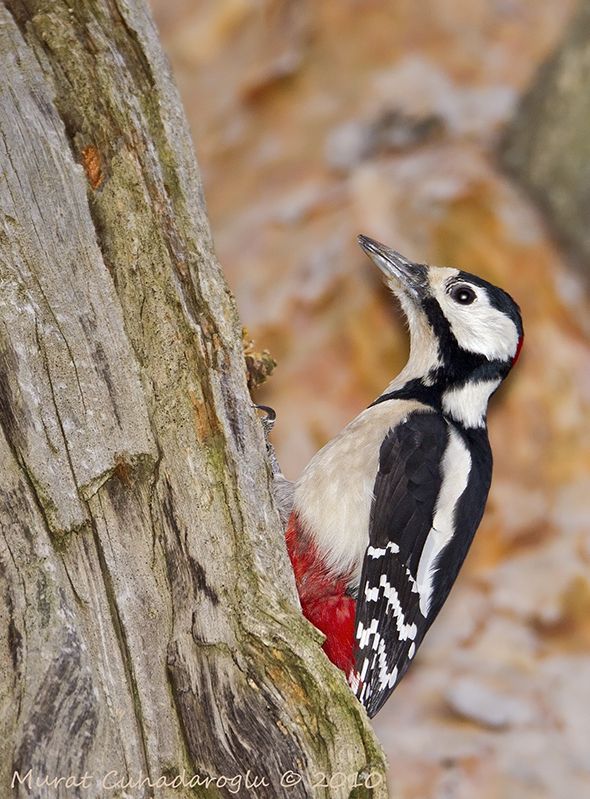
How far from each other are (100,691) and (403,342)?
3.21 meters

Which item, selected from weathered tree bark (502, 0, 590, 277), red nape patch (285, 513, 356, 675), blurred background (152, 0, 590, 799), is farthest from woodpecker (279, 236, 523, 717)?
weathered tree bark (502, 0, 590, 277)

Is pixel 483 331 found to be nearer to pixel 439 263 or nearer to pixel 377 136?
pixel 439 263

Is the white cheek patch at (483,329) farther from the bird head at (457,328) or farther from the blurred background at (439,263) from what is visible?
the blurred background at (439,263)

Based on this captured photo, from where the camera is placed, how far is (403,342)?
498 cm

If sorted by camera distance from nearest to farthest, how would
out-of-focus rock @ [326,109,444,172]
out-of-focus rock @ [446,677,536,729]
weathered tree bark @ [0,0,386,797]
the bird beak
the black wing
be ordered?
weathered tree bark @ [0,0,386,797]
the black wing
the bird beak
out-of-focus rock @ [446,677,536,729]
out-of-focus rock @ [326,109,444,172]

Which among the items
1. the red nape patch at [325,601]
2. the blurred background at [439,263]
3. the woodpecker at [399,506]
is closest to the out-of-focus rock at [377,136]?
the blurred background at [439,263]

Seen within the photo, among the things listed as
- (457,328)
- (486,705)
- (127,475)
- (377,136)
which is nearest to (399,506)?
(457,328)

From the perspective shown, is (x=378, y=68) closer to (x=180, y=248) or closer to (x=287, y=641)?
(x=180, y=248)

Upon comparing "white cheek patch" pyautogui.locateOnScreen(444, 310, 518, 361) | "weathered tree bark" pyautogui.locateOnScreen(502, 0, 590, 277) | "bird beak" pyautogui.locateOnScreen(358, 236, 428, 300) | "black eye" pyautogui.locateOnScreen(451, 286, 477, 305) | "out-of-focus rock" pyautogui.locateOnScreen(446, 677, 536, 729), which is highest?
"weathered tree bark" pyautogui.locateOnScreen(502, 0, 590, 277)

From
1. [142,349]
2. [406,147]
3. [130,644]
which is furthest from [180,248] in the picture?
[406,147]

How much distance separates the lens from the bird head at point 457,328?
3.50m

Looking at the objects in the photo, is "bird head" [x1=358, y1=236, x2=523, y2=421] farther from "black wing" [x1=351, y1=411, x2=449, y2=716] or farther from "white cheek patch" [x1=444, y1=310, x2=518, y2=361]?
"black wing" [x1=351, y1=411, x2=449, y2=716]

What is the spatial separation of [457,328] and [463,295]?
0.11 m

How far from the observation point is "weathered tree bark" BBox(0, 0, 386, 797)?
1996 millimetres
